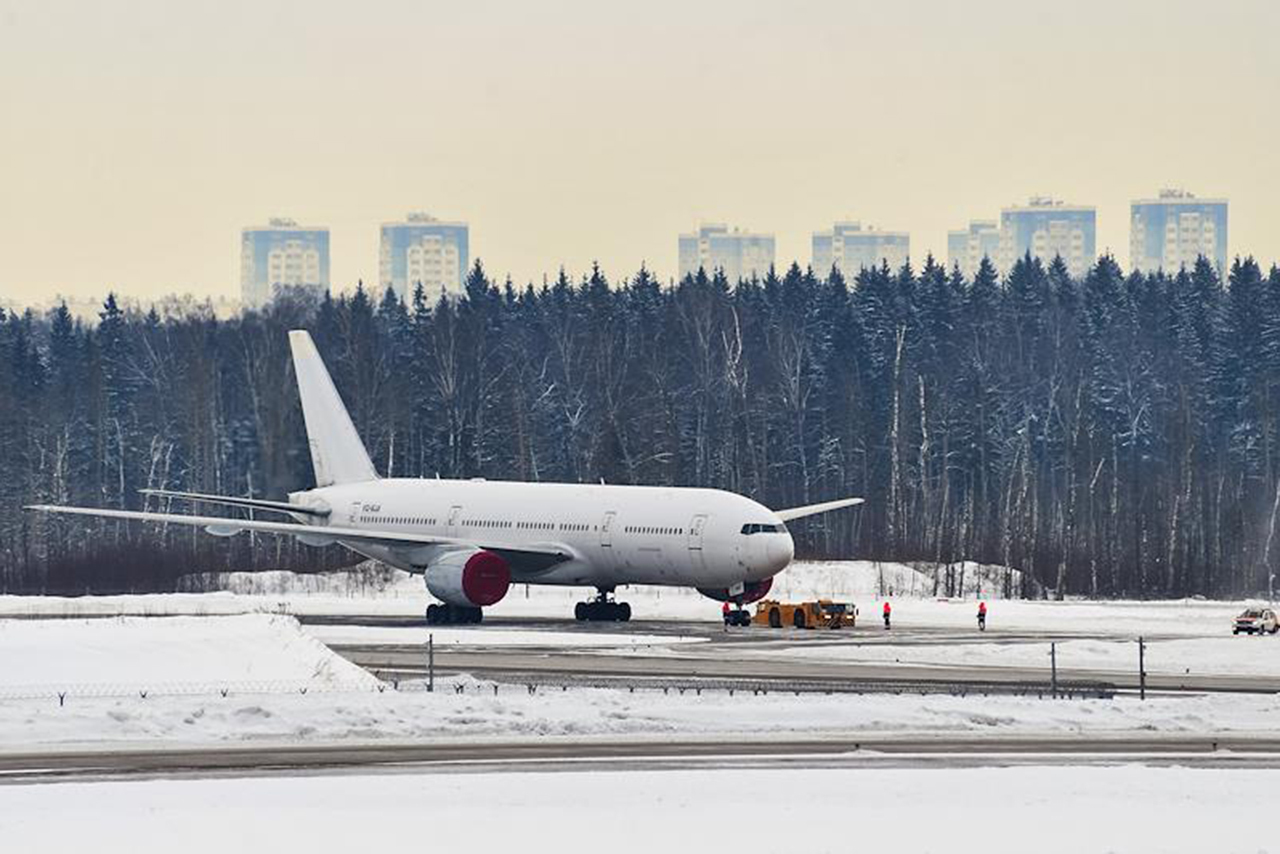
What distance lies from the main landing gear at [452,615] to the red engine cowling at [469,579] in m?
0.18

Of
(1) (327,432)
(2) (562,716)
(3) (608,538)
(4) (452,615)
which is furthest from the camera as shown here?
(1) (327,432)

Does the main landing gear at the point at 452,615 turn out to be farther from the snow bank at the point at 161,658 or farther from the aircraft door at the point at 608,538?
the snow bank at the point at 161,658

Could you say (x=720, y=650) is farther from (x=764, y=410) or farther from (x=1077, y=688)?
(x=764, y=410)

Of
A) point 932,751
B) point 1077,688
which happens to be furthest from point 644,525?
point 932,751

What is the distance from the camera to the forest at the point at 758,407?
11569cm

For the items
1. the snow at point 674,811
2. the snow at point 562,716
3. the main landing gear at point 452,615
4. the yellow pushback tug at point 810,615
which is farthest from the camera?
the main landing gear at point 452,615

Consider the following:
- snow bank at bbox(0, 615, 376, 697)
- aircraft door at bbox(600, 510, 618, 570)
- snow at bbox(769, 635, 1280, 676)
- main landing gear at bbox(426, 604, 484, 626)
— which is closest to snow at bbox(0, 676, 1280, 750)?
snow bank at bbox(0, 615, 376, 697)

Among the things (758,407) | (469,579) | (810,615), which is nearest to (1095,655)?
(810,615)

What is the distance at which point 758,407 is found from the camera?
5020 inches

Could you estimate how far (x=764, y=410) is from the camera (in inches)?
4998

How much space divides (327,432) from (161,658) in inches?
1502

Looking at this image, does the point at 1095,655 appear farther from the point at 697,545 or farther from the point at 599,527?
the point at 599,527

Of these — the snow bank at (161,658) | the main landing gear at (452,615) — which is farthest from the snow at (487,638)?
the snow bank at (161,658)

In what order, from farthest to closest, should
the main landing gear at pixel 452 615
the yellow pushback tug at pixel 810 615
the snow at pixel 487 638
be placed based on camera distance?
the main landing gear at pixel 452 615
the yellow pushback tug at pixel 810 615
the snow at pixel 487 638
